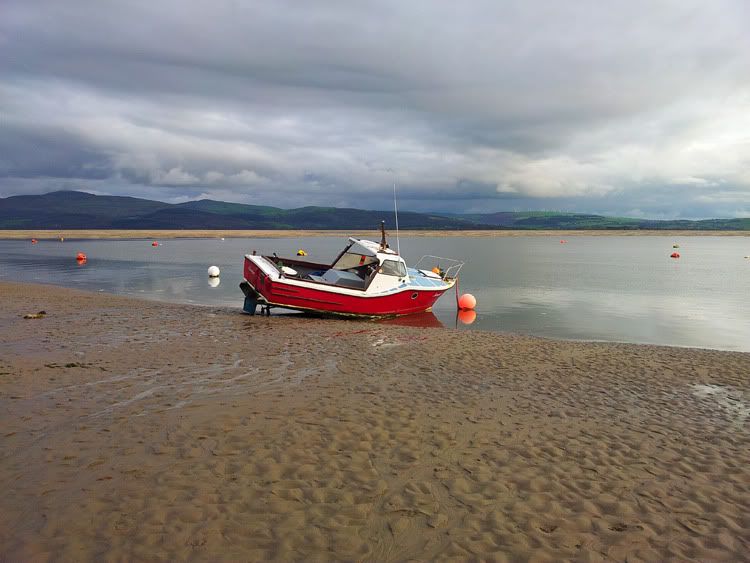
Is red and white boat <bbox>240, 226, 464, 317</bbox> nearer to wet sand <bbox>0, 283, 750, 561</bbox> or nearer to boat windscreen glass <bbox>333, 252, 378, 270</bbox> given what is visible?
boat windscreen glass <bbox>333, 252, 378, 270</bbox>

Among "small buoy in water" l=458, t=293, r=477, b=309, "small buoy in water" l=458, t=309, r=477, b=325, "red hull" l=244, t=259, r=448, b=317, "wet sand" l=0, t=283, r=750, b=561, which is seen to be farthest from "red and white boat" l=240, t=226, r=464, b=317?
"wet sand" l=0, t=283, r=750, b=561

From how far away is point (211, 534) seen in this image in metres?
5.25

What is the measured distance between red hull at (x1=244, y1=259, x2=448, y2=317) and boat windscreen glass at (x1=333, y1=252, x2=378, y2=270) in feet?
8.51

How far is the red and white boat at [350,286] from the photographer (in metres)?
21.0

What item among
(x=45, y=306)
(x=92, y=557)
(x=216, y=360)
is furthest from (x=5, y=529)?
(x=45, y=306)

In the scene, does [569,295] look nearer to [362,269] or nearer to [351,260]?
[362,269]

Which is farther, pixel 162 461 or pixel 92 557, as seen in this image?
pixel 162 461

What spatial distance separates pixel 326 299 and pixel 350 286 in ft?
6.11

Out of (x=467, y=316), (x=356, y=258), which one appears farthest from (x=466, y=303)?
(x=356, y=258)

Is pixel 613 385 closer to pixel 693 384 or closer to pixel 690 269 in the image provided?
pixel 693 384

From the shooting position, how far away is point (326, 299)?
2136 cm

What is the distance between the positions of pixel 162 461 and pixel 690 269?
63892 mm

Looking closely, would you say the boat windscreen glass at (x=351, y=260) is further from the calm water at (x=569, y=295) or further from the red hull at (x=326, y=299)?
the calm water at (x=569, y=295)

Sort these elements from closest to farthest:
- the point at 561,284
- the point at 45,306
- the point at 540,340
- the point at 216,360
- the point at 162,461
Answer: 1. the point at 162,461
2. the point at 216,360
3. the point at 540,340
4. the point at 45,306
5. the point at 561,284
